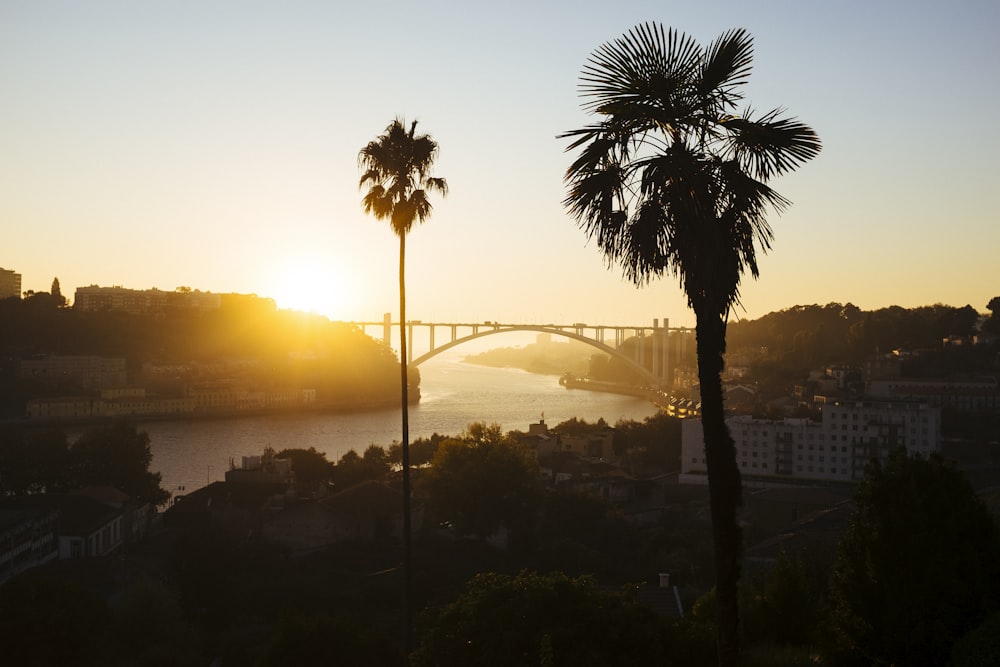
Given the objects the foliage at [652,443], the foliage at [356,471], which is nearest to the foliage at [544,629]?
the foliage at [356,471]

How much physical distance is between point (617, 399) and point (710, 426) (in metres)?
40.0

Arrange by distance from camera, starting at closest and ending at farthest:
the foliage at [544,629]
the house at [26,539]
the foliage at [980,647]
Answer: the foliage at [980,647] → the foliage at [544,629] → the house at [26,539]

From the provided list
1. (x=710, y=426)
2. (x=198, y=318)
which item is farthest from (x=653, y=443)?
(x=198, y=318)

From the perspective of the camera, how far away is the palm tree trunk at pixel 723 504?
205 cm

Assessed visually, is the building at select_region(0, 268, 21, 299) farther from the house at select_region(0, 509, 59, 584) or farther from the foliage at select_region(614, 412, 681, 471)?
the house at select_region(0, 509, 59, 584)

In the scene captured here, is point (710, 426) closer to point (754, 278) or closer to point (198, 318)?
point (754, 278)

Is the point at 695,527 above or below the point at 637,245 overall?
below

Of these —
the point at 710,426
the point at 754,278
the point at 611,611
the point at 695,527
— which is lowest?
the point at 695,527

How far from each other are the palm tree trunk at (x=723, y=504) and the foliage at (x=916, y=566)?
25.5 inches

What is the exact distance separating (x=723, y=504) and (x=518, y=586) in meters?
1.49

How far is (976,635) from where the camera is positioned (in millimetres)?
2279

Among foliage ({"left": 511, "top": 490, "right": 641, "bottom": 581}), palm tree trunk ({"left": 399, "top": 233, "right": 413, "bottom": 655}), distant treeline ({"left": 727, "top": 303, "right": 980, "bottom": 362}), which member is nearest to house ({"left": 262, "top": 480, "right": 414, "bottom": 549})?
foliage ({"left": 511, "top": 490, "right": 641, "bottom": 581})

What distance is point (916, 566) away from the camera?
2510 millimetres

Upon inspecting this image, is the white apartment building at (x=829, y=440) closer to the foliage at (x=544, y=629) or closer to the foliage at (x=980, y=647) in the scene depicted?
the foliage at (x=544, y=629)
